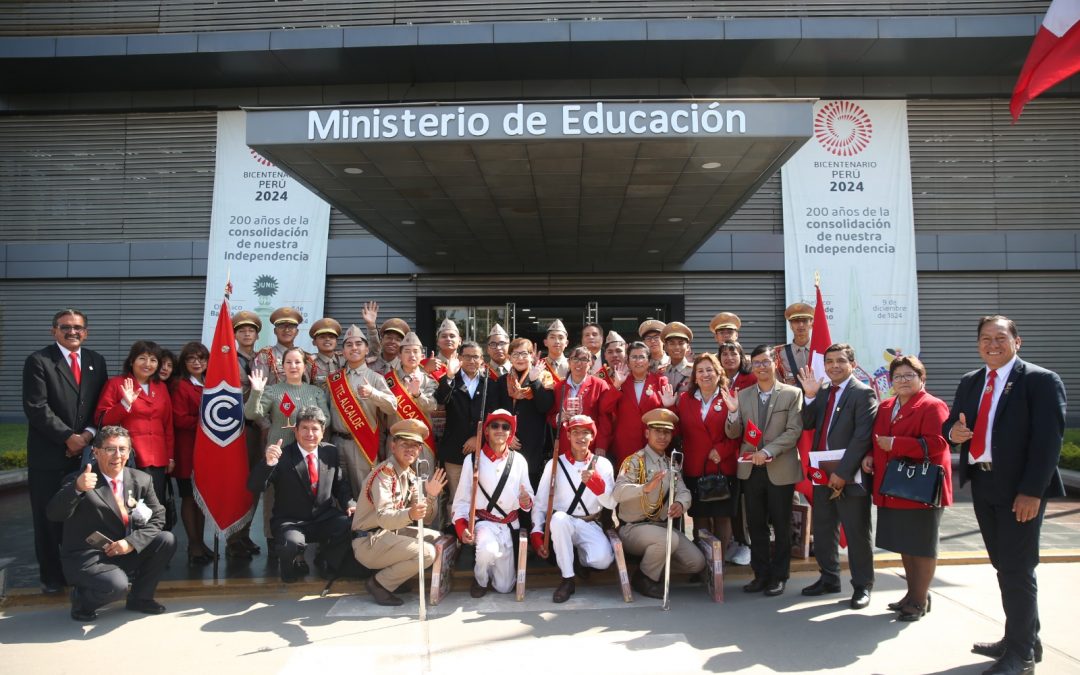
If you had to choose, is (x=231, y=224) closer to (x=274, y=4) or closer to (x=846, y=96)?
(x=274, y=4)

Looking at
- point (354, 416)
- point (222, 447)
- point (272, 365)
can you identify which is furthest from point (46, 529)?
point (354, 416)

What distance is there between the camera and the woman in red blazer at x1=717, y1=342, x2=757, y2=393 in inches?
256

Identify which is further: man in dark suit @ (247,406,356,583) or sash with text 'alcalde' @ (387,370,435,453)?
sash with text 'alcalde' @ (387,370,435,453)

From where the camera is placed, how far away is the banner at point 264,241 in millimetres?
14609

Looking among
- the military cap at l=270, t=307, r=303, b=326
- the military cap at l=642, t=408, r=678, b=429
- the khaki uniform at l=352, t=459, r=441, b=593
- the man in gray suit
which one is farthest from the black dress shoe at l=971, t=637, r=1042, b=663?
the military cap at l=270, t=307, r=303, b=326

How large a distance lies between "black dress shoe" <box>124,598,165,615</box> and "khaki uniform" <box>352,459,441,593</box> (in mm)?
1436

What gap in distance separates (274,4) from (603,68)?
7.06m

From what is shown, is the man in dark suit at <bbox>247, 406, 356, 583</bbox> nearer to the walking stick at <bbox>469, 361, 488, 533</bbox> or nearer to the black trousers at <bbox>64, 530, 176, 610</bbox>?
the black trousers at <bbox>64, 530, 176, 610</bbox>

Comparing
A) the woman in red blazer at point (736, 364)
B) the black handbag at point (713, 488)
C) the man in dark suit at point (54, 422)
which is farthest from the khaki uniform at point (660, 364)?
Result: the man in dark suit at point (54, 422)

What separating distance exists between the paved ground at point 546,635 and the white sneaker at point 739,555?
2.10 feet

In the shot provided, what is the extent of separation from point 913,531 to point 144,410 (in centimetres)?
598

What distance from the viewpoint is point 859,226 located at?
14.3 m

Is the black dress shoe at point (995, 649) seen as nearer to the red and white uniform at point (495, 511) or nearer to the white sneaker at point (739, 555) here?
the white sneaker at point (739, 555)

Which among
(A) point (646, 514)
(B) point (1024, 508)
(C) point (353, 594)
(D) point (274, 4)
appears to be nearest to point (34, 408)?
(C) point (353, 594)
